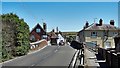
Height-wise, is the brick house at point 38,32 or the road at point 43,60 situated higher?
the brick house at point 38,32

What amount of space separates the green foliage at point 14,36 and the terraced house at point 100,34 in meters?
39.1

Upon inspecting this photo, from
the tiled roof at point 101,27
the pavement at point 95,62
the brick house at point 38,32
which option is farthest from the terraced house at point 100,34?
the pavement at point 95,62

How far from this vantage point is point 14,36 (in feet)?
A: 116

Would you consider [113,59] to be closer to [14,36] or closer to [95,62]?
[95,62]

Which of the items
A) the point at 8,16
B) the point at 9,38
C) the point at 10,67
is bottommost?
the point at 10,67

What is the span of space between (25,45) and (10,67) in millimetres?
15616

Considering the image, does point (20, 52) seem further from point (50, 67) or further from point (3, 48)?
point (50, 67)

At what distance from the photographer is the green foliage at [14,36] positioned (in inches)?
1216

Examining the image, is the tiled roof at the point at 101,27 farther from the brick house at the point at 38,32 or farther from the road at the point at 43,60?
the road at the point at 43,60

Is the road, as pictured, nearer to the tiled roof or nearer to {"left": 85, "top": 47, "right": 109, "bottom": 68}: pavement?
{"left": 85, "top": 47, "right": 109, "bottom": 68}: pavement

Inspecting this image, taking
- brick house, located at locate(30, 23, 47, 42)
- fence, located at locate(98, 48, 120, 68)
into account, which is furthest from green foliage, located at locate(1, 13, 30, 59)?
brick house, located at locate(30, 23, 47, 42)

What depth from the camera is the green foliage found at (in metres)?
30.9

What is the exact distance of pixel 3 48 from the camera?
96.7 feet

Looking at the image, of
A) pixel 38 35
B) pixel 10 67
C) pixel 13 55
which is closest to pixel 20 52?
pixel 13 55
